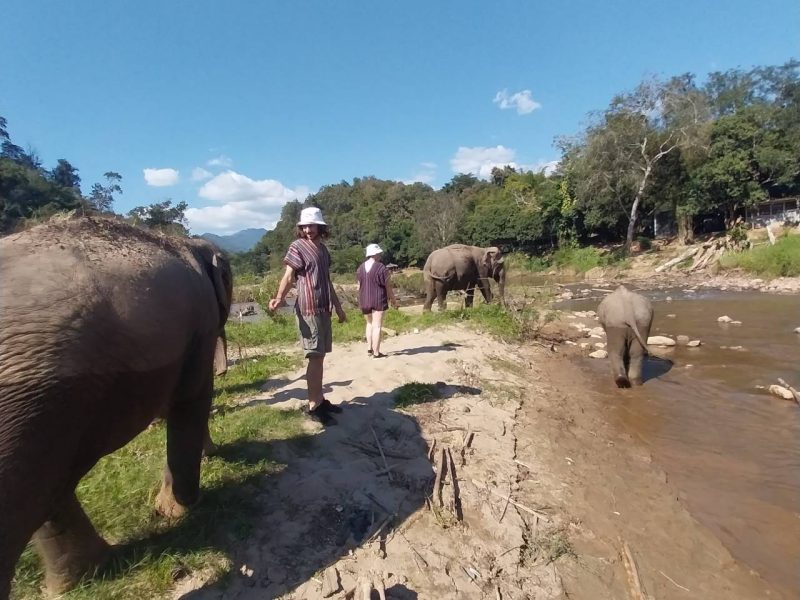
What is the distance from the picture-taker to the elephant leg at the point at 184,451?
319 cm

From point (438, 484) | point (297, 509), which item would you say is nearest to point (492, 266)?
point (438, 484)

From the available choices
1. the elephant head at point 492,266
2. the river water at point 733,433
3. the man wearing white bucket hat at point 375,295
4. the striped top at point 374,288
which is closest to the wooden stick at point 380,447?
the river water at point 733,433

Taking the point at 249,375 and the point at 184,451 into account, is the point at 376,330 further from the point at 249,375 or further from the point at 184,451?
the point at 184,451

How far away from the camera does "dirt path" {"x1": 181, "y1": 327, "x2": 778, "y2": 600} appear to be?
2.98m

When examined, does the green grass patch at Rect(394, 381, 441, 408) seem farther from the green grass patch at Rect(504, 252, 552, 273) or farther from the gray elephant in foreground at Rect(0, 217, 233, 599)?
the green grass patch at Rect(504, 252, 552, 273)

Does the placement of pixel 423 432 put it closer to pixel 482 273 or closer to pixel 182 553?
pixel 182 553

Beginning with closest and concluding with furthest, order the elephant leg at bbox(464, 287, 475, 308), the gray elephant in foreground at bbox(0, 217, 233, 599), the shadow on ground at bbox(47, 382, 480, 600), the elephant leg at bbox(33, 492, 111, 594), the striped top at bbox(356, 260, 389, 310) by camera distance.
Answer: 1. the gray elephant in foreground at bbox(0, 217, 233, 599)
2. the elephant leg at bbox(33, 492, 111, 594)
3. the shadow on ground at bbox(47, 382, 480, 600)
4. the striped top at bbox(356, 260, 389, 310)
5. the elephant leg at bbox(464, 287, 475, 308)

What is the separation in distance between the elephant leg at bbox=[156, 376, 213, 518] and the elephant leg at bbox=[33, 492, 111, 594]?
62cm

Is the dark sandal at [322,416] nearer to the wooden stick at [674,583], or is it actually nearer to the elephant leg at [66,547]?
the elephant leg at [66,547]

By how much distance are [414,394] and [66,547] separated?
377 centimetres

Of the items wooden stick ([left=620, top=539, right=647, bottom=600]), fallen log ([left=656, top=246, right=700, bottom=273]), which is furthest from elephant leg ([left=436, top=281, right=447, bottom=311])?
fallen log ([left=656, top=246, right=700, bottom=273])

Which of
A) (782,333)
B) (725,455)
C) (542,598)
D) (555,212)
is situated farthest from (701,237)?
(542,598)

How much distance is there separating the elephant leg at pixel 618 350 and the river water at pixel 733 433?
26 cm

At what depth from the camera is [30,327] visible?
196 centimetres
